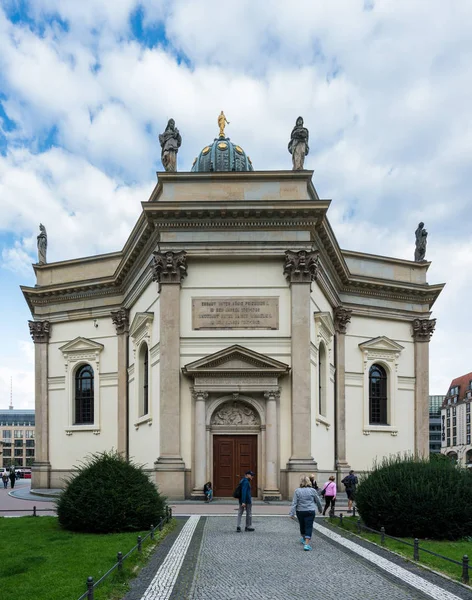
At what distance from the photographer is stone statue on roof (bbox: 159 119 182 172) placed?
100 ft

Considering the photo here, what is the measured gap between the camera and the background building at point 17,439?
17700 centimetres

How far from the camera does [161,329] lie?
1113 inches

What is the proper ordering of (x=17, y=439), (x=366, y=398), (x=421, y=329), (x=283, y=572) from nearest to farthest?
(x=283, y=572), (x=366, y=398), (x=421, y=329), (x=17, y=439)

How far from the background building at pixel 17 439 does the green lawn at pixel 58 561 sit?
553 ft

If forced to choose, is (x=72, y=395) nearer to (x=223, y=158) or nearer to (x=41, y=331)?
(x=41, y=331)

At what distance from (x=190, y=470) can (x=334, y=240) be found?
547 inches

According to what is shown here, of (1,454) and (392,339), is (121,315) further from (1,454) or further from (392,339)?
(1,454)

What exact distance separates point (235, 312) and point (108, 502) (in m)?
12.3

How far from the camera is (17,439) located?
178 metres

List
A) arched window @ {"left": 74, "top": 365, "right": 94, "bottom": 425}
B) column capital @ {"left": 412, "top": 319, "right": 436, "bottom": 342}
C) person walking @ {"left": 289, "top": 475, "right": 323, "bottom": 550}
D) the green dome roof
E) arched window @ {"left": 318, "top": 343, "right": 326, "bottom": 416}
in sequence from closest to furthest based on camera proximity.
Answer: person walking @ {"left": 289, "top": 475, "right": 323, "bottom": 550} → arched window @ {"left": 318, "top": 343, "right": 326, "bottom": 416} → arched window @ {"left": 74, "top": 365, "right": 94, "bottom": 425} → column capital @ {"left": 412, "top": 319, "right": 436, "bottom": 342} → the green dome roof

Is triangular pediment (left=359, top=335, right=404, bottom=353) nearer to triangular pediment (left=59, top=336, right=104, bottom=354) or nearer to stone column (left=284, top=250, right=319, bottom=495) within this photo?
stone column (left=284, top=250, right=319, bottom=495)

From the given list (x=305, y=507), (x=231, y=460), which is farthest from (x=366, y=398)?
(x=305, y=507)

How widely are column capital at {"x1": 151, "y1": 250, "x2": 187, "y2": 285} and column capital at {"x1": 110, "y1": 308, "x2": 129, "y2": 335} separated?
9.94 meters

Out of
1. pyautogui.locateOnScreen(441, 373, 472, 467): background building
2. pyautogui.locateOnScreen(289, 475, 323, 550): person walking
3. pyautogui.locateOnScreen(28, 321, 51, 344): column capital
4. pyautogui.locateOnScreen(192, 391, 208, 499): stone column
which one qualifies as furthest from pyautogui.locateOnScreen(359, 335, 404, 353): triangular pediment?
pyautogui.locateOnScreen(441, 373, 472, 467): background building
